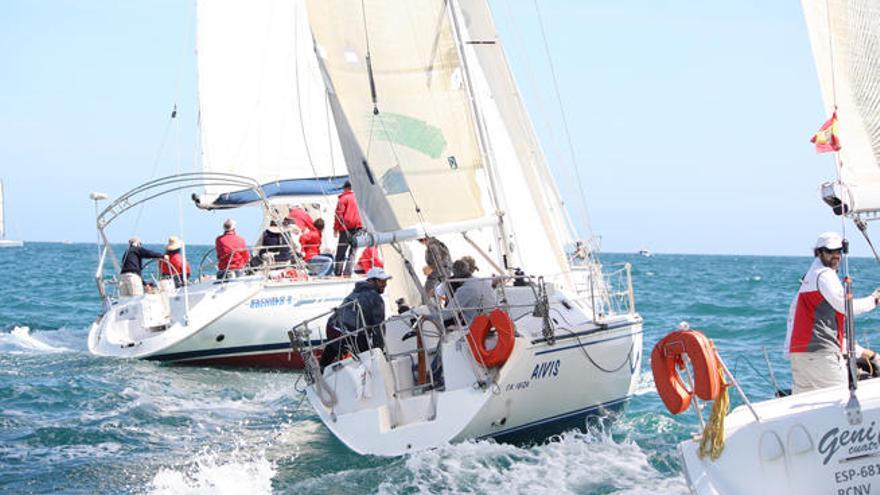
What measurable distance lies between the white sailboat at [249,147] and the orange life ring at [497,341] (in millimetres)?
7295

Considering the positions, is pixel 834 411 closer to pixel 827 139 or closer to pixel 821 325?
pixel 821 325

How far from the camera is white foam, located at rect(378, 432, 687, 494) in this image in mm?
9595

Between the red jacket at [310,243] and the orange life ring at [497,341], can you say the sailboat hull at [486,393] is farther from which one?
the red jacket at [310,243]

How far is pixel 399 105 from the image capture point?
12.3 meters

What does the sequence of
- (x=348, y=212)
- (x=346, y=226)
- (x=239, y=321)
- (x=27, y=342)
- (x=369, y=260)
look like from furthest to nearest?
(x=27, y=342), (x=369, y=260), (x=348, y=212), (x=346, y=226), (x=239, y=321)

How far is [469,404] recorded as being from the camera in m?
10.3

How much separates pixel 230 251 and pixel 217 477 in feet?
27.8

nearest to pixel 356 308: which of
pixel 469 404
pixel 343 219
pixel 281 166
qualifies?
pixel 469 404

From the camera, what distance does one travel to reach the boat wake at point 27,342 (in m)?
19.6

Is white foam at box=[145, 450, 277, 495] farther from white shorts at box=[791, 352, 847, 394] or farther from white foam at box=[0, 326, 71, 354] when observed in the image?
white foam at box=[0, 326, 71, 354]

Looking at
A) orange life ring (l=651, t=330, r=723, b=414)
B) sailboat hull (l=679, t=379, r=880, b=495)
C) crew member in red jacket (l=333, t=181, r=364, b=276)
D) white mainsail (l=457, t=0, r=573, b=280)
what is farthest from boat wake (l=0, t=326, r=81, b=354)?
sailboat hull (l=679, t=379, r=880, b=495)

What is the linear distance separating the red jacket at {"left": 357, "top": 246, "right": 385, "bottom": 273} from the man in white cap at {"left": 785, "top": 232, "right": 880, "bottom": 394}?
10.2 meters

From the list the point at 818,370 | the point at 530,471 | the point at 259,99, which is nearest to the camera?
the point at 818,370

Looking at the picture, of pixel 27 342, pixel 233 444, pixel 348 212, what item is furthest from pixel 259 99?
pixel 233 444
